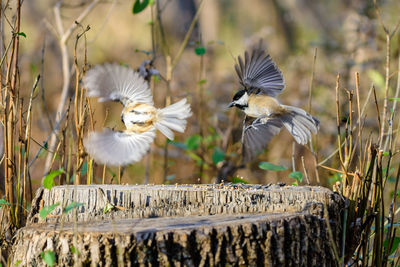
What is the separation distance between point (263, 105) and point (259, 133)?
0.15 metres

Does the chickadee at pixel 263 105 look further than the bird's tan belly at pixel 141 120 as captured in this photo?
Yes

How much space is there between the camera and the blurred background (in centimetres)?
360

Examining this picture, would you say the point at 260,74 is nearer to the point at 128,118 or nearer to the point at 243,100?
the point at 243,100

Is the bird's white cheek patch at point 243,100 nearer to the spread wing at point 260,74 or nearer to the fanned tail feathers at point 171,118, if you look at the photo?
the spread wing at point 260,74

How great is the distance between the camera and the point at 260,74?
2.30 m

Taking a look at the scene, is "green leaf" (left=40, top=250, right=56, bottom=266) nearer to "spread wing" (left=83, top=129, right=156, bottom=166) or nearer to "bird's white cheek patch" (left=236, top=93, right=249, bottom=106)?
"spread wing" (left=83, top=129, right=156, bottom=166)

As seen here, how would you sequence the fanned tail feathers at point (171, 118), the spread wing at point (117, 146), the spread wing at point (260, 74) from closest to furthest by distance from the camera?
the spread wing at point (117, 146)
the fanned tail feathers at point (171, 118)
the spread wing at point (260, 74)

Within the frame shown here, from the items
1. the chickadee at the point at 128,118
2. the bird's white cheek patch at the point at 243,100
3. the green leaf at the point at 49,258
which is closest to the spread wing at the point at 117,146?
the chickadee at the point at 128,118

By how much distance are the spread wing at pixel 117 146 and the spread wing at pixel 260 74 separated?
1.69 feet

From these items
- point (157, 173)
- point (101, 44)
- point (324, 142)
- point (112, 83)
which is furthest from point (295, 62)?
point (112, 83)

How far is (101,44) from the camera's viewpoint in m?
7.89

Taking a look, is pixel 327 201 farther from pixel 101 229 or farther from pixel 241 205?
pixel 101 229

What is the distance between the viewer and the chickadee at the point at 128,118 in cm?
205

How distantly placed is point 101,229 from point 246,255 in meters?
0.49
